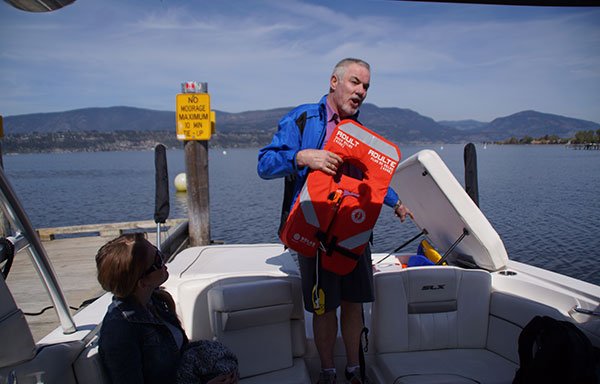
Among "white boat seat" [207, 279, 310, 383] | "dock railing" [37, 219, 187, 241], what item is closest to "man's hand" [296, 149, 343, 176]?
"white boat seat" [207, 279, 310, 383]

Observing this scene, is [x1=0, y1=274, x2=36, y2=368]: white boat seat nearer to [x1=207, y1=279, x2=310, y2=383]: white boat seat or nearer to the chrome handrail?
the chrome handrail

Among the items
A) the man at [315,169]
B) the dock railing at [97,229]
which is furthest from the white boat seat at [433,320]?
the dock railing at [97,229]

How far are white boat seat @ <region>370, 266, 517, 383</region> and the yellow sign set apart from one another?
514cm

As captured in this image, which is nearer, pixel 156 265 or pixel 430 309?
pixel 156 265

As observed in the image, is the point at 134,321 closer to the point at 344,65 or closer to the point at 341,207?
the point at 341,207

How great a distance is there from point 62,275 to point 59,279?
3.28m

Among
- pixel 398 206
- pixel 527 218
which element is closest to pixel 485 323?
pixel 398 206

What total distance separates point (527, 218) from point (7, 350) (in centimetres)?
1837

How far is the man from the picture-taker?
2.49 m

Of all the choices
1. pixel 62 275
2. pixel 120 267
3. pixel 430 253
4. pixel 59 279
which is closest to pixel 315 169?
pixel 120 267

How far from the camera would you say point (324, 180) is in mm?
2459

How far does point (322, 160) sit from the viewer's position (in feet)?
7.80

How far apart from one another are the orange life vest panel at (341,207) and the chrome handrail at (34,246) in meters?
1.12

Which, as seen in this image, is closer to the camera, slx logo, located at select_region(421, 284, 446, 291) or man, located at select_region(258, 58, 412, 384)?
man, located at select_region(258, 58, 412, 384)
